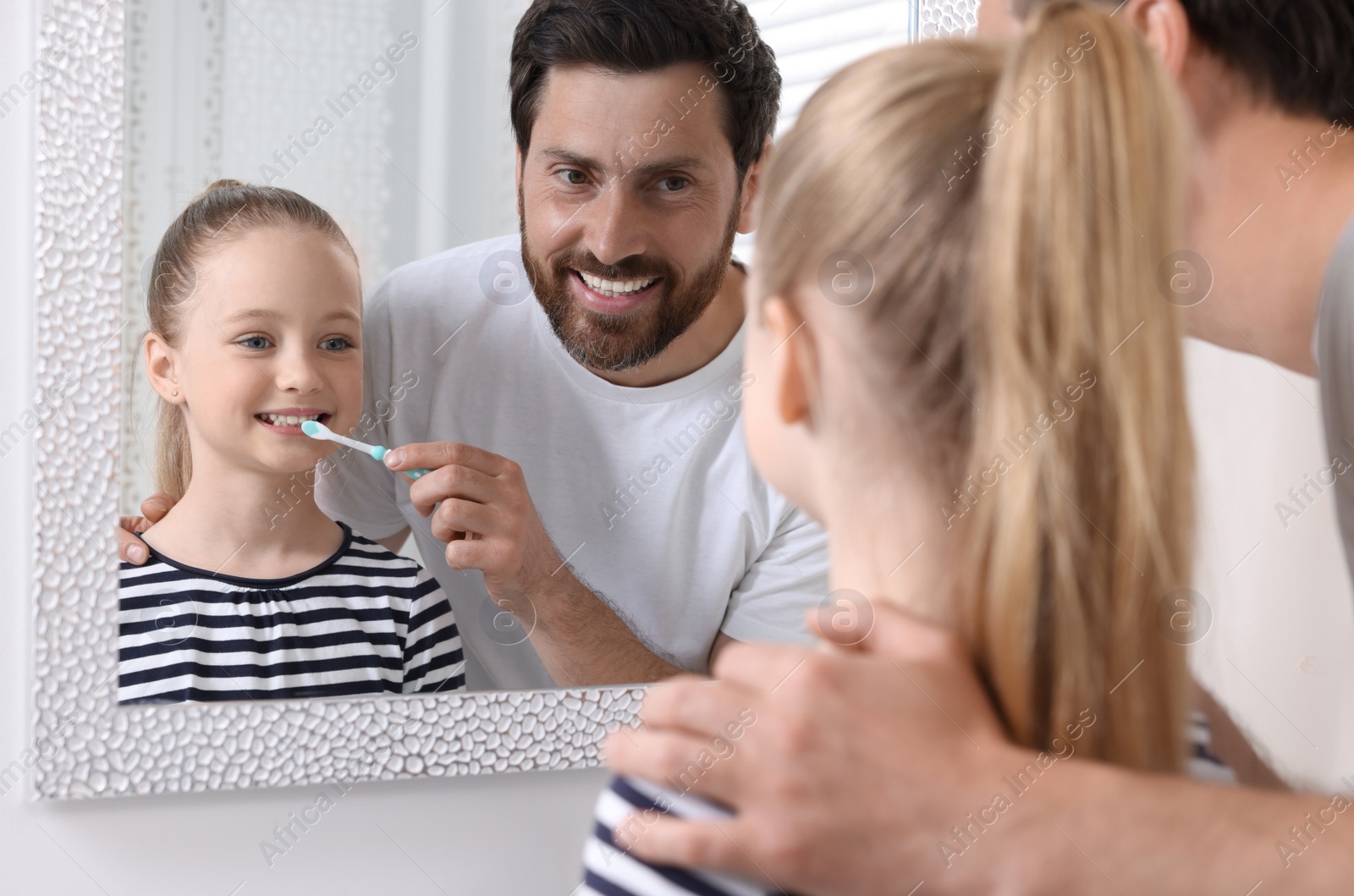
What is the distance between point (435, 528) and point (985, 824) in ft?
1.46

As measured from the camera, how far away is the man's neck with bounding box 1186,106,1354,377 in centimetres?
74

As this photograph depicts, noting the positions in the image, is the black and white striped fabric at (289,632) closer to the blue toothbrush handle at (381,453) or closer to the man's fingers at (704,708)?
the blue toothbrush handle at (381,453)

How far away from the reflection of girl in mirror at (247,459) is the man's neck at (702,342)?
8.4 inches

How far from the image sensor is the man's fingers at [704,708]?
423 mm

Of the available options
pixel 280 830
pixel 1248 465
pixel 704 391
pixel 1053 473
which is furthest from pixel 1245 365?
pixel 280 830

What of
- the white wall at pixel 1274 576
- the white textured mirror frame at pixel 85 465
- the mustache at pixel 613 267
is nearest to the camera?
the white textured mirror frame at pixel 85 465

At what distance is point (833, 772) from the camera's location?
42 cm

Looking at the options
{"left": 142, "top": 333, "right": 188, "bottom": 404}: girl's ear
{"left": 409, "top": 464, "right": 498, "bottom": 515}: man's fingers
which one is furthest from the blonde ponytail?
{"left": 142, "top": 333, "right": 188, "bottom": 404}: girl's ear

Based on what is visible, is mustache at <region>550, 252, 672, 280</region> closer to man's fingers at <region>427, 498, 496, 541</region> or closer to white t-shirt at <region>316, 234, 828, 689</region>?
white t-shirt at <region>316, 234, 828, 689</region>

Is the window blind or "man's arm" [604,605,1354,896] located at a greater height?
the window blind

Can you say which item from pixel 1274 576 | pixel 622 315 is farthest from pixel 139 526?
pixel 1274 576

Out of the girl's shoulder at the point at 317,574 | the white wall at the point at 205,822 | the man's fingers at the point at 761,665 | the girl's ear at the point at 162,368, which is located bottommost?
the white wall at the point at 205,822

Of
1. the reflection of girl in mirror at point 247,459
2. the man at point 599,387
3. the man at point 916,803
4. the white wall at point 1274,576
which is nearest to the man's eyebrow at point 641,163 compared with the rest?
the man at point 599,387

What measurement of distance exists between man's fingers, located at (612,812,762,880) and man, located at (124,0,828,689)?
35 cm
